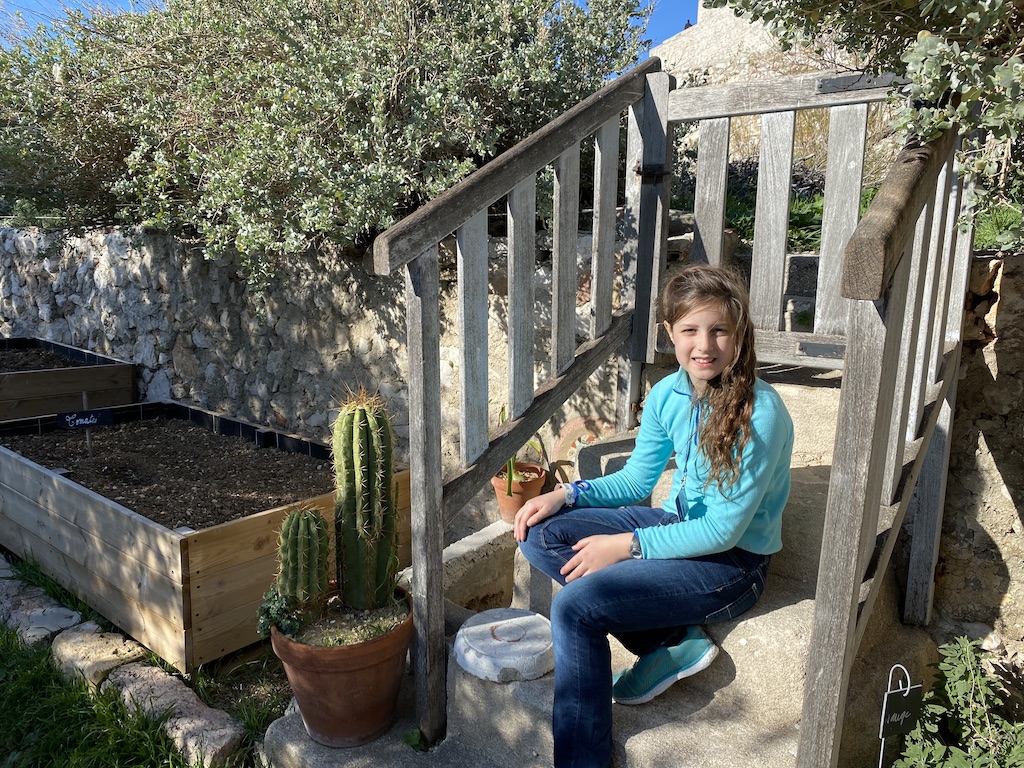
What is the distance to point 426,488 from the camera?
6.85ft

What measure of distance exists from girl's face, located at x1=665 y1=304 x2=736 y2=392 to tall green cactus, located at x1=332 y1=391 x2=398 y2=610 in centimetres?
93

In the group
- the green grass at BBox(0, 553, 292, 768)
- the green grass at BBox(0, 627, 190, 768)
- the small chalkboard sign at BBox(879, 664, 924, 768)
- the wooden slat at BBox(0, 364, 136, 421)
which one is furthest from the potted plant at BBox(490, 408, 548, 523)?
the wooden slat at BBox(0, 364, 136, 421)

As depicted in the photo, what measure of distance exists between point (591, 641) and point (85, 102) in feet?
14.3

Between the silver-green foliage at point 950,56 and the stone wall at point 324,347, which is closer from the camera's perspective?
the silver-green foliage at point 950,56

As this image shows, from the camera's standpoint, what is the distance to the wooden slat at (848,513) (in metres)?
1.36

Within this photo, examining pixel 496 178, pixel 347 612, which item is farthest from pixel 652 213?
pixel 347 612

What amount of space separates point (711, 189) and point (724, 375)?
119 cm

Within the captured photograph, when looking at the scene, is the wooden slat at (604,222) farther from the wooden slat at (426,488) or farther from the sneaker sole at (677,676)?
the sneaker sole at (677,676)

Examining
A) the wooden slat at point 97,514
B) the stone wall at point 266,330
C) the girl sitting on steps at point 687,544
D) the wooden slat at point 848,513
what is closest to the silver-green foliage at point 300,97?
the stone wall at point 266,330

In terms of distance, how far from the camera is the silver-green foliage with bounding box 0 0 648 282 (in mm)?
3445

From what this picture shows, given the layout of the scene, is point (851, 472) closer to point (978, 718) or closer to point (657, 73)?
point (978, 718)

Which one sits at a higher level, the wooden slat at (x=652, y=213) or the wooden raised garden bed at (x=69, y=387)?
the wooden slat at (x=652, y=213)

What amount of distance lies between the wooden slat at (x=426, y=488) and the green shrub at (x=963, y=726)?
127cm

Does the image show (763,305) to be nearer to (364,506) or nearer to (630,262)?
(630,262)
